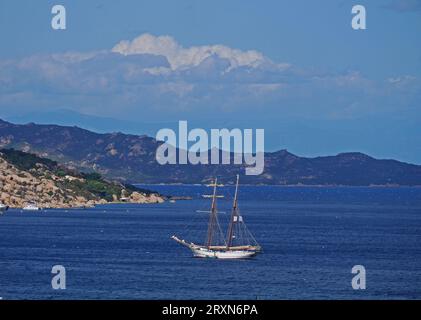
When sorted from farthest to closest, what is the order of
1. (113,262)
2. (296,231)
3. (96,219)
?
(96,219) < (296,231) < (113,262)

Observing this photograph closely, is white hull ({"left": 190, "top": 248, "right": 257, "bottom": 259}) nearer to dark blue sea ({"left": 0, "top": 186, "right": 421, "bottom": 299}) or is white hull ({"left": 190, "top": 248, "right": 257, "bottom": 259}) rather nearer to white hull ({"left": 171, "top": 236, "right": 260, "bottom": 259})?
white hull ({"left": 171, "top": 236, "right": 260, "bottom": 259})

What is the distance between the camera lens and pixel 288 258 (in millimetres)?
110125

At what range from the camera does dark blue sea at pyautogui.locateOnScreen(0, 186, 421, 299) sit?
80812 mm

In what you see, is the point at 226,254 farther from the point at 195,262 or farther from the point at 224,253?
the point at 195,262

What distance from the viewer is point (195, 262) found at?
10600cm

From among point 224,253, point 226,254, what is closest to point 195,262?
point 224,253

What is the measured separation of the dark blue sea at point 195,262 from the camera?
80.8m

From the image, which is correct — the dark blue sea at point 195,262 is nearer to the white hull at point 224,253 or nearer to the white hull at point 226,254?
the white hull at point 224,253

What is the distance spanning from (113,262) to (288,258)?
2007 cm

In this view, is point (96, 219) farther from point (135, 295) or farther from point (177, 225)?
point (135, 295)

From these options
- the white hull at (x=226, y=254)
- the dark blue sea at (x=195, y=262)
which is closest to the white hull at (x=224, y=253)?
the white hull at (x=226, y=254)

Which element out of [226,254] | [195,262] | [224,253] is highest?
[224,253]
